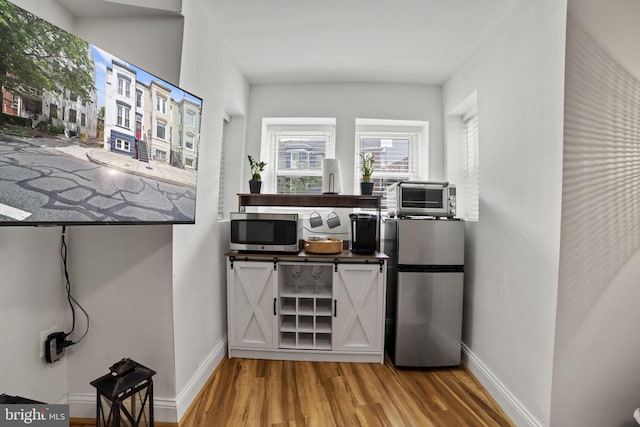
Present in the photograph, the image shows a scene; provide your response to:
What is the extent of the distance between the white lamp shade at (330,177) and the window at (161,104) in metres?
1.51

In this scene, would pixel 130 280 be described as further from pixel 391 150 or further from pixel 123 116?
pixel 391 150

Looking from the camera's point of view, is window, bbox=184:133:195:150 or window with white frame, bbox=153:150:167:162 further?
window, bbox=184:133:195:150

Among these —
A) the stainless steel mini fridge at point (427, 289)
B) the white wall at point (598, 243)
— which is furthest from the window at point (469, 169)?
the white wall at point (598, 243)

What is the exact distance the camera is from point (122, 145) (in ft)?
3.87

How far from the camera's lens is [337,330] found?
227 cm

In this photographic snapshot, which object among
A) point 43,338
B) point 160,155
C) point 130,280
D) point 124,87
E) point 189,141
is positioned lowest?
point 43,338

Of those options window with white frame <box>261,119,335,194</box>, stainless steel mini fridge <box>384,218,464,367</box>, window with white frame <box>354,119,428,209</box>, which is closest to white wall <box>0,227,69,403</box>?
window with white frame <box>261,119,335,194</box>

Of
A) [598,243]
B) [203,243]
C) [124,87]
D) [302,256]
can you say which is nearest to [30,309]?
[203,243]

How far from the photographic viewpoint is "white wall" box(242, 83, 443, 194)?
9.42 feet

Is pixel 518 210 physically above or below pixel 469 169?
below

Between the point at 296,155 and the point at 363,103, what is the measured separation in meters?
0.90

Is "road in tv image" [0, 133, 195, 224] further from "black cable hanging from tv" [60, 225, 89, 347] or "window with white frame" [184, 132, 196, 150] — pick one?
"black cable hanging from tv" [60, 225, 89, 347]

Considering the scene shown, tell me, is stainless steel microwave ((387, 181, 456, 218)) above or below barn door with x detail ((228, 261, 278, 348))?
above

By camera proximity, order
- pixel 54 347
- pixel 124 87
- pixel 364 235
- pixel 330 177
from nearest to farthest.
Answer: pixel 124 87 < pixel 54 347 < pixel 364 235 < pixel 330 177
